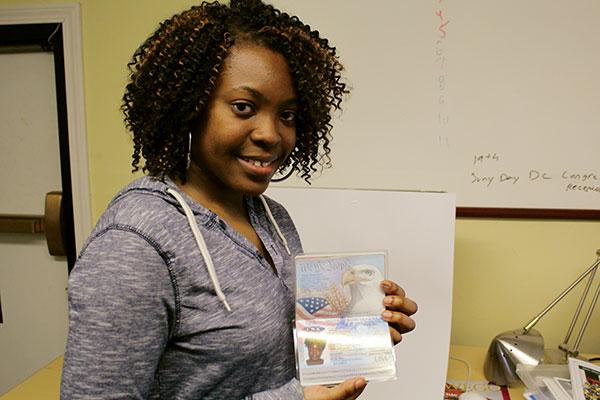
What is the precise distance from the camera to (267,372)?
26.7 inches

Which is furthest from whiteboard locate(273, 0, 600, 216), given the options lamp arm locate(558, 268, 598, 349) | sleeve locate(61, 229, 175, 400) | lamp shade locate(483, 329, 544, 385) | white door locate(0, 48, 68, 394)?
sleeve locate(61, 229, 175, 400)

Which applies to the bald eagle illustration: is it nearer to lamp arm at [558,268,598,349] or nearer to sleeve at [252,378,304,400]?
sleeve at [252,378,304,400]

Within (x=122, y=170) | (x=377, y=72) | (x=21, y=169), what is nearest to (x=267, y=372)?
(x=377, y=72)

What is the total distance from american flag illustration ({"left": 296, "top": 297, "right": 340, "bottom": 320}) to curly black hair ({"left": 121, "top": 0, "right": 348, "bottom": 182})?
0.28 meters

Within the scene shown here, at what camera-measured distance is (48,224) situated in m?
1.75

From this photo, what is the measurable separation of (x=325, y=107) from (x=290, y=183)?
72 centimetres

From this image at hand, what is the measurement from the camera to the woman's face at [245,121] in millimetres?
675

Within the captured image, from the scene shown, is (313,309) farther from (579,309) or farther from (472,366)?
(579,309)

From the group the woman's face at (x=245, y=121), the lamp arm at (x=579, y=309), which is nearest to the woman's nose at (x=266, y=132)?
the woman's face at (x=245, y=121)

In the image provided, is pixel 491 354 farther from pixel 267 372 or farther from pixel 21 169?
pixel 21 169

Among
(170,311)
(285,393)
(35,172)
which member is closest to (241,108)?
(170,311)

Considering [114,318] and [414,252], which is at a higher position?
A: [114,318]

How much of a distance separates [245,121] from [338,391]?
42 cm

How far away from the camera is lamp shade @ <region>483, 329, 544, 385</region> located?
129 centimetres
